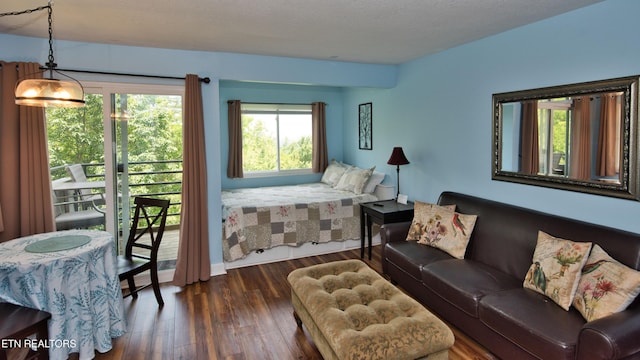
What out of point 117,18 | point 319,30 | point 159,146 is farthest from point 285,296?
point 117,18

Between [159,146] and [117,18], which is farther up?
[117,18]

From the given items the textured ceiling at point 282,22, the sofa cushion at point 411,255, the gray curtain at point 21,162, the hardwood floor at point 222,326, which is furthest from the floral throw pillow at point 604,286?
the gray curtain at point 21,162

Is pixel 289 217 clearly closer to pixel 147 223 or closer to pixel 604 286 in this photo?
pixel 147 223

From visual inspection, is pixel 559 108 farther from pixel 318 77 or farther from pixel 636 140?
pixel 318 77

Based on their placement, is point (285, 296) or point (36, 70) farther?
point (285, 296)

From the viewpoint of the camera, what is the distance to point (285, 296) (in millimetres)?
3514

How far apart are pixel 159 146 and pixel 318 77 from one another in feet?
6.56

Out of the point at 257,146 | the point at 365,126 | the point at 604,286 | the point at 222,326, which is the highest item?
the point at 365,126

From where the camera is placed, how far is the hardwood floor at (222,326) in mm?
2584

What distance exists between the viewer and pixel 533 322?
6.93 ft

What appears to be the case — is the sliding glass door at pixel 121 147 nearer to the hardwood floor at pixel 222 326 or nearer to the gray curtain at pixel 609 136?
the hardwood floor at pixel 222 326

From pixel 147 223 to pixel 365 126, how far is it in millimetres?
3523

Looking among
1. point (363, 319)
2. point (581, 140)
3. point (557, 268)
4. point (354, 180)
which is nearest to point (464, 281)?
point (557, 268)

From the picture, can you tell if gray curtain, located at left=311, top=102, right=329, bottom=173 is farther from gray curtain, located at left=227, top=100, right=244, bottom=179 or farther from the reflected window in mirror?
the reflected window in mirror
